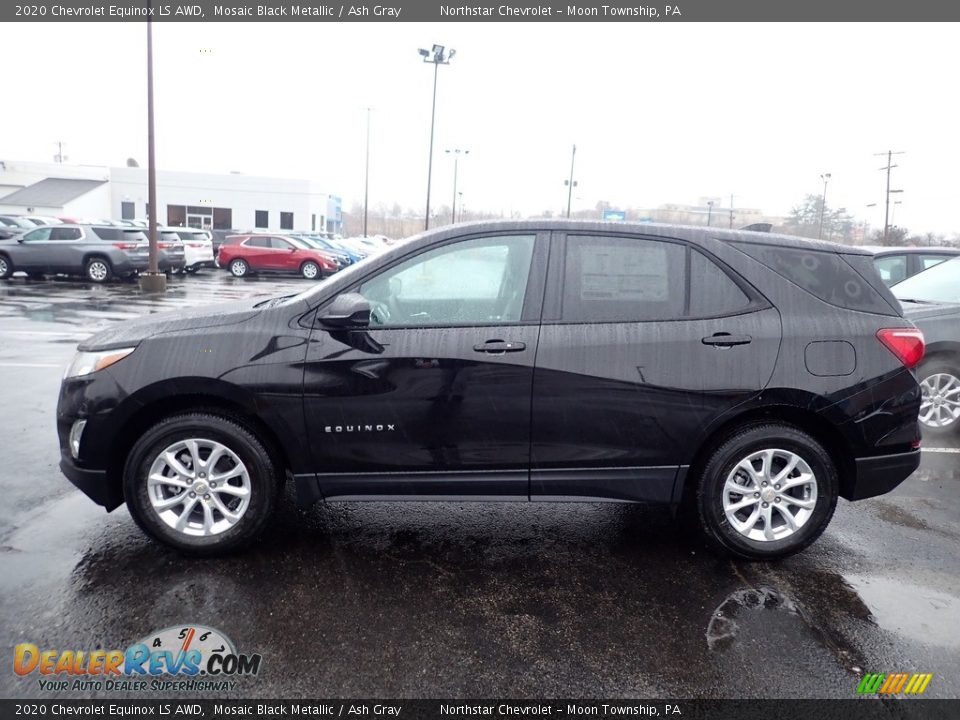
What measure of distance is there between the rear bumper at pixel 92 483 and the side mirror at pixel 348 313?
1.41 m

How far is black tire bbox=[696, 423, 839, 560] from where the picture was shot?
142 inches

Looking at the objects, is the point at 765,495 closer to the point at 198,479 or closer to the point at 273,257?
the point at 198,479

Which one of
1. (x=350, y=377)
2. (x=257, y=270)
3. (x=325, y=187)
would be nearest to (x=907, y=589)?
(x=350, y=377)

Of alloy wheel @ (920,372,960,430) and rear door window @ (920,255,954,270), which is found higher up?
rear door window @ (920,255,954,270)

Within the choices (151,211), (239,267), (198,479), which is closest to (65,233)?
(151,211)

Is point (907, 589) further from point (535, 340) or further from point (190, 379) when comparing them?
point (190, 379)

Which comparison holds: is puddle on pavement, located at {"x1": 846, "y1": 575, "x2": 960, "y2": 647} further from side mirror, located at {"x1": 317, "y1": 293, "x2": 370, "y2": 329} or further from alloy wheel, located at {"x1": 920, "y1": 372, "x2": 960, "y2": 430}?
alloy wheel, located at {"x1": 920, "y1": 372, "x2": 960, "y2": 430}

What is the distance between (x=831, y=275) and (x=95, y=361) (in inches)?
154

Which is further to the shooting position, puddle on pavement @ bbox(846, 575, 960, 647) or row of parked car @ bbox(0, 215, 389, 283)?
row of parked car @ bbox(0, 215, 389, 283)

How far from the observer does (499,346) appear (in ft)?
11.4

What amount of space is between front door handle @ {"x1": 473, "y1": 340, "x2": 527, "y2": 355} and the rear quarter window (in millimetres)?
1337

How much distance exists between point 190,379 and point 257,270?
79.2 feet

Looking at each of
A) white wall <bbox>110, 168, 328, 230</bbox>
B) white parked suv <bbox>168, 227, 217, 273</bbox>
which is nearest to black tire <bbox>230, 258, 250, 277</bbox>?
white parked suv <bbox>168, 227, 217, 273</bbox>

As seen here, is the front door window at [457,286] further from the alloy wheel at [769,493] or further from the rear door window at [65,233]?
the rear door window at [65,233]
